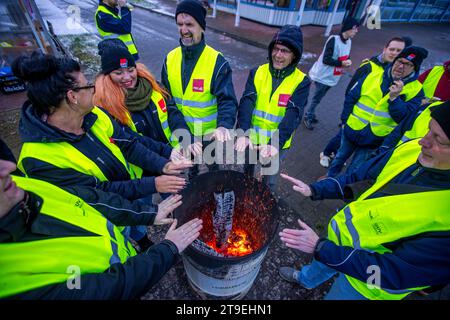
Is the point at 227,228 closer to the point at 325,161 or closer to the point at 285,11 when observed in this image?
the point at 325,161

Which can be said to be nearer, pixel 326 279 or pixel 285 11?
pixel 326 279

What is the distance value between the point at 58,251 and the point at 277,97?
248cm

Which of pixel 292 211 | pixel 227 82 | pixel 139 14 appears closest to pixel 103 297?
pixel 227 82

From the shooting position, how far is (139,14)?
14742 millimetres

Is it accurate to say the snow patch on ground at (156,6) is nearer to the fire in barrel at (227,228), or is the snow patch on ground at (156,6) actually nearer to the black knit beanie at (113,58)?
the black knit beanie at (113,58)

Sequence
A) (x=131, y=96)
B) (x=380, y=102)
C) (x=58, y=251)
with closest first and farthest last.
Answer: (x=58, y=251)
(x=131, y=96)
(x=380, y=102)

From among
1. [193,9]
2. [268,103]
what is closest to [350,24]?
[268,103]

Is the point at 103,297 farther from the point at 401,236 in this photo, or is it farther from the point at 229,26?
the point at 229,26

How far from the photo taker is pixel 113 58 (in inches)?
84.4

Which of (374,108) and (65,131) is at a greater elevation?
(65,131)

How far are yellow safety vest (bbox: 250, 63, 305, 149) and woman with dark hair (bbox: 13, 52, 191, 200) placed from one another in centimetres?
173

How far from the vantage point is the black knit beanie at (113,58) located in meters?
2.13

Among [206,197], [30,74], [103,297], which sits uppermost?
[30,74]
